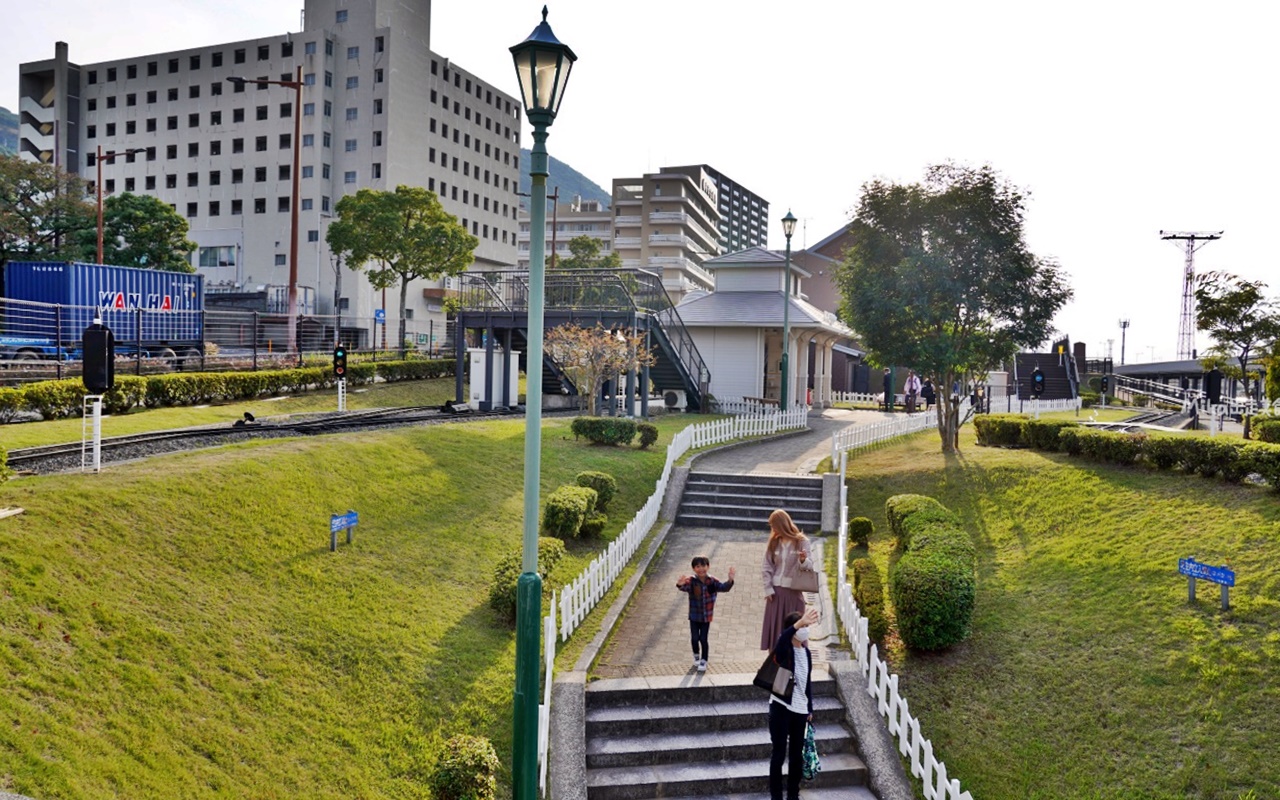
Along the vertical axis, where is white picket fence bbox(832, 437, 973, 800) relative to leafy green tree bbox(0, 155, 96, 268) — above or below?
below

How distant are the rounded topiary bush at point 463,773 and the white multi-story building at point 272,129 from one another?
189 feet

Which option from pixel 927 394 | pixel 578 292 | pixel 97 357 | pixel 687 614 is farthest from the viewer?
pixel 927 394

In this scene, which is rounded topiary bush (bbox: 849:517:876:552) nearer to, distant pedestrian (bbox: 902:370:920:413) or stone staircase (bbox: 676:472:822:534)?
stone staircase (bbox: 676:472:822:534)

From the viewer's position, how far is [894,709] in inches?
371

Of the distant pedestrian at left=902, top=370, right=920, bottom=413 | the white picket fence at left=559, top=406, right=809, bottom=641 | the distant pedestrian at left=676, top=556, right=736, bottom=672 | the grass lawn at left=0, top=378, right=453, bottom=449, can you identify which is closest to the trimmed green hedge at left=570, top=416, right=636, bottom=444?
the white picket fence at left=559, top=406, right=809, bottom=641

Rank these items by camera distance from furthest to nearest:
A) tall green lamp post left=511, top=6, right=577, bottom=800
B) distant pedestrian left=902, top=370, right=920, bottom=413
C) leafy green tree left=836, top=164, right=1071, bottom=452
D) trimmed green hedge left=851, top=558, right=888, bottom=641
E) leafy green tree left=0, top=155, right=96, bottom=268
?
leafy green tree left=0, top=155, right=96, bottom=268, distant pedestrian left=902, top=370, right=920, bottom=413, leafy green tree left=836, top=164, right=1071, bottom=452, trimmed green hedge left=851, top=558, right=888, bottom=641, tall green lamp post left=511, top=6, right=577, bottom=800

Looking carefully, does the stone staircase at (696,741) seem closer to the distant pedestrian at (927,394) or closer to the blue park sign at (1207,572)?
the blue park sign at (1207,572)

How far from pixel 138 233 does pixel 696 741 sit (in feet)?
167

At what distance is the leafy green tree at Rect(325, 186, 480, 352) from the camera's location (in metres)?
40.2

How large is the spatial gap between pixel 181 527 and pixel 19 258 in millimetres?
45204

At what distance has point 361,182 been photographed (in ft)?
207

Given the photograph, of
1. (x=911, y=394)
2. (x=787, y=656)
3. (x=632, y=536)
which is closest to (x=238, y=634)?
(x=787, y=656)

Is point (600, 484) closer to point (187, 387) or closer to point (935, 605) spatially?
point (935, 605)

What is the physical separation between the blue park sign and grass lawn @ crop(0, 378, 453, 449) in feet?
56.4
